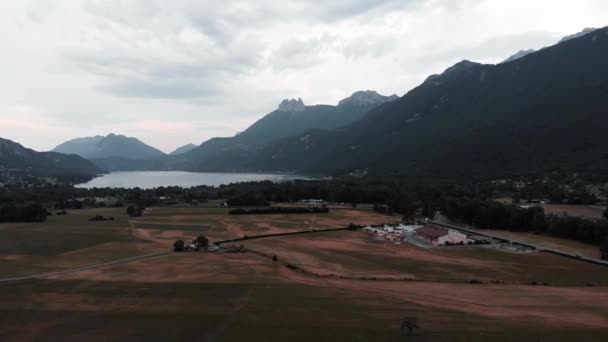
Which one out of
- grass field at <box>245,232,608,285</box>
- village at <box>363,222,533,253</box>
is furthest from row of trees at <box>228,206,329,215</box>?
grass field at <box>245,232,608,285</box>

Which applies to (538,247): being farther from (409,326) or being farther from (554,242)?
(409,326)

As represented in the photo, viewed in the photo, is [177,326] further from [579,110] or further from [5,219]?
[579,110]

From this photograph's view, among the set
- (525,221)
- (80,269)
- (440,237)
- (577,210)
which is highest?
(577,210)

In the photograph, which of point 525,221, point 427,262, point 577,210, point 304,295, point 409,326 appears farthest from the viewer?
point 577,210

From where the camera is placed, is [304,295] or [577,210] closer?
[304,295]

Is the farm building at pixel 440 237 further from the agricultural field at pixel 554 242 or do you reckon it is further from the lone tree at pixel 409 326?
the lone tree at pixel 409 326

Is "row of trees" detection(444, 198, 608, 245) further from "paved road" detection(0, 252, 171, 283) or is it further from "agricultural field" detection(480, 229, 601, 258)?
"paved road" detection(0, 252, 171, 283)

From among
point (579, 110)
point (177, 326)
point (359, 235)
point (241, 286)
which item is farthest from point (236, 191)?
point (579, 110)

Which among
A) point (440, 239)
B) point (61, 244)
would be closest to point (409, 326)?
point (440, 239)
